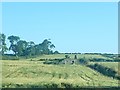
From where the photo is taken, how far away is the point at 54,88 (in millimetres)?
13297

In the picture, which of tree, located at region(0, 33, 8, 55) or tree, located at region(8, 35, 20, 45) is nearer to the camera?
tree, located at region(0, 33, 8, 55)

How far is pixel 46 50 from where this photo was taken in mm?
53812

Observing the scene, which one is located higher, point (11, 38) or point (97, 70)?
point (11, 38)

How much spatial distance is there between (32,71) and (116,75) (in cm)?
633

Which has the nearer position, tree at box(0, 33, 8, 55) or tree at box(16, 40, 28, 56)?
tree at box(0, 33, 8, 55)

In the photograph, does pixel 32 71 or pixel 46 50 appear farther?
pixel 46 50

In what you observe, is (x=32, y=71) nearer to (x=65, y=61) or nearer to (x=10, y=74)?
(x=10, y=74)

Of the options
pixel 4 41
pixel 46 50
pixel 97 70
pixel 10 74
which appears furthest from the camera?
pixel 46 50

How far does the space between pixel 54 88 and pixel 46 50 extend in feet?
133

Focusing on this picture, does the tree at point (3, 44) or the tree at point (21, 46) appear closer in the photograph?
the tree at point (3, 44)

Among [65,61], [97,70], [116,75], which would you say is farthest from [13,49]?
[116,75]

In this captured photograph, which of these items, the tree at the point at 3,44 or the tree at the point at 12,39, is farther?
the tree at the point at 12,39

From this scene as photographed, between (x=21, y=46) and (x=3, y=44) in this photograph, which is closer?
(x=3, y=44)

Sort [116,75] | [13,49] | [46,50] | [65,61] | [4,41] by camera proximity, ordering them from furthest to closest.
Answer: [46,50]
[13,49]
[4,41]
[65,61]
[116,75]
